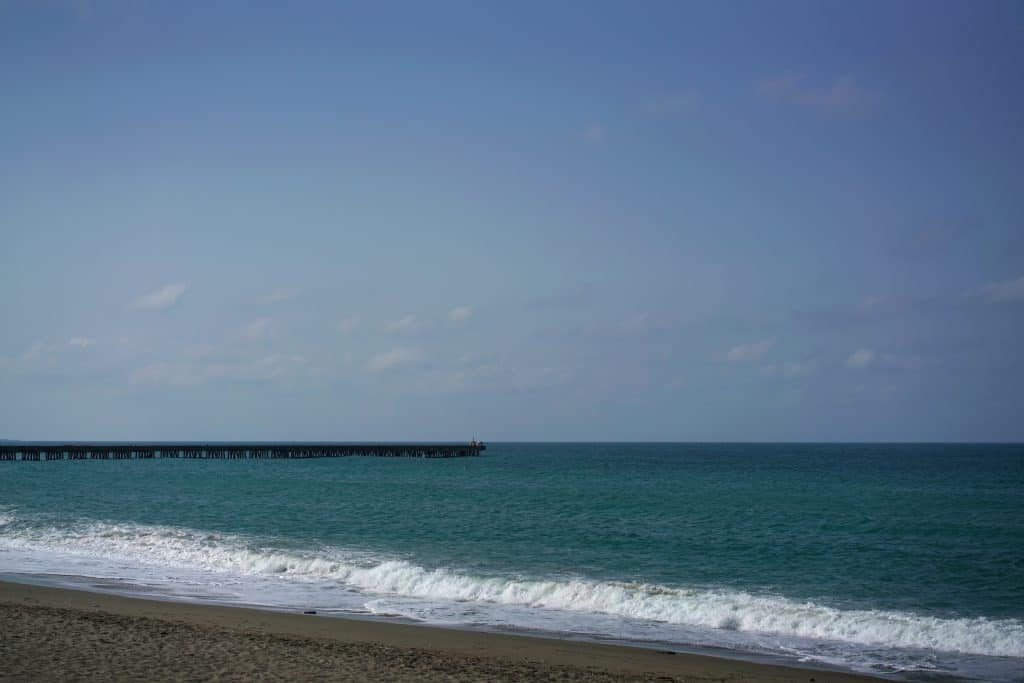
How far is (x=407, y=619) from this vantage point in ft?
51.3

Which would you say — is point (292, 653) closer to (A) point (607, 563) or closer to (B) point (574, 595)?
(B) point (574, 595)

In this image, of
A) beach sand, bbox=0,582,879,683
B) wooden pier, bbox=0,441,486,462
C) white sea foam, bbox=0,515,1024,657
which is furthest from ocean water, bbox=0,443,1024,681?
wooden pier, bbox=0,441,486,462

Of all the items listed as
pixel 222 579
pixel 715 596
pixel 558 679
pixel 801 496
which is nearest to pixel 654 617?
pixel 715 596

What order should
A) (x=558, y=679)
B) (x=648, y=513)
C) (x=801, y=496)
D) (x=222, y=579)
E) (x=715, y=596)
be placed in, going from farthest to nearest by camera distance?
1. (x=801, y=496)
2. (x=648, y=513)
3. (x=222, y=579)
4. (x=715, y=596)
5. (x=558, y=679)

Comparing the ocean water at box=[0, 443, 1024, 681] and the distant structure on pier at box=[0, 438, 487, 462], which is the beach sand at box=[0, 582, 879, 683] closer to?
the ocean water at box=[0, 443, 1024, 681]

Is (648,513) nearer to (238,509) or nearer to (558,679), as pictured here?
(238,509)

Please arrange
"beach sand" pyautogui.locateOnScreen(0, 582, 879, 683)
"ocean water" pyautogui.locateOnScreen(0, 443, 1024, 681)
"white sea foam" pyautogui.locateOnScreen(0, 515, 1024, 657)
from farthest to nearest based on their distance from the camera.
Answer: "ocean water" pyautogui.locateOnScreen(0, 443, 1024, 681) → "white sea foam" pyautogui.locateOnScreen(0, 515, 1024, 657) → "beach sand" pyautogui.locateOnScreen(0, 582, 879, 683)

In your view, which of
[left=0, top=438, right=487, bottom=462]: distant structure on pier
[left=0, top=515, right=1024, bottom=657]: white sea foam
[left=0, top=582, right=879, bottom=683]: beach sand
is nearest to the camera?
[left=0, top=582, right=879, bottom=683]: beach sand

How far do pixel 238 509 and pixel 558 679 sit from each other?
29.2m

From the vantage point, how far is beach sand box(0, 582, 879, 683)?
35.0 ft

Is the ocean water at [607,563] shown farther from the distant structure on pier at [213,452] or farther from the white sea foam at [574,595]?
the distant structure on pier at [213,452]

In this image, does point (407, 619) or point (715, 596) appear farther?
point (715, 596)

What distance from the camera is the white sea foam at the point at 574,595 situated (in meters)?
15.1

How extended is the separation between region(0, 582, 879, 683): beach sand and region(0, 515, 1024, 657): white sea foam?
138 inches
